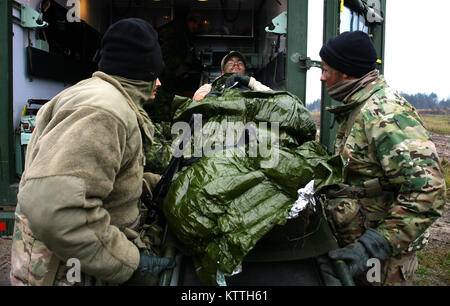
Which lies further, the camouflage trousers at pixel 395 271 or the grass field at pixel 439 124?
the grass field at pixel 439 124

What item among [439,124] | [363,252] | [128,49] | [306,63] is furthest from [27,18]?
[439,124]

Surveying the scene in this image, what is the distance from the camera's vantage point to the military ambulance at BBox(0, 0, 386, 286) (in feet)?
5.64

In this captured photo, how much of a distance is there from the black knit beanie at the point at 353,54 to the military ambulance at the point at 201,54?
867 millimetres

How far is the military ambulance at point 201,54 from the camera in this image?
1.72 meters

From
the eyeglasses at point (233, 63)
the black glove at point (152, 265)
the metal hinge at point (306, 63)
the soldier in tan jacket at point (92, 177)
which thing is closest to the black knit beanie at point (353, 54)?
Answer: the metal hinge at point (306, 63)

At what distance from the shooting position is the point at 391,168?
1.71 m

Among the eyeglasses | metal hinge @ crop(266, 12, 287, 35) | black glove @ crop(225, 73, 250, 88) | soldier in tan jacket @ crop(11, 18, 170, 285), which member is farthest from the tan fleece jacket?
the eyeglasses

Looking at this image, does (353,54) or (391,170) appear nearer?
(391,170)

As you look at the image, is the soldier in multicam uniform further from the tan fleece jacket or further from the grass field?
the grass field

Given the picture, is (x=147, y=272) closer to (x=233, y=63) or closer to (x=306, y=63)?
(x=306, y=63)

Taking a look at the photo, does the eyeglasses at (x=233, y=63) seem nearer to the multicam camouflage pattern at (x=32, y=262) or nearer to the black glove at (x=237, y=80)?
the black glove at (x=237, y=80)

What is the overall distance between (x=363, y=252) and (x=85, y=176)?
1257mm

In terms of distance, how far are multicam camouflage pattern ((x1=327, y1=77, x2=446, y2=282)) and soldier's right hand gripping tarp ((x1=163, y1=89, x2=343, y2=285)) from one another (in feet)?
0.82

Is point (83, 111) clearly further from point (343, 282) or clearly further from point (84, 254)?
point (343, 282)
